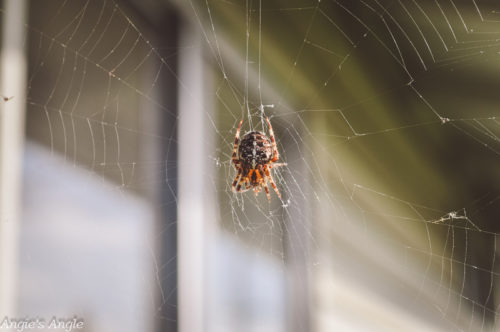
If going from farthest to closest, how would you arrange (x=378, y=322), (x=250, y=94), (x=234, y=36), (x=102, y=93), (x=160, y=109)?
(x=378, y=322) < (x=250, y=94) < (x=234, y=36) < (x=160, y=109) < (x=102, y=93)

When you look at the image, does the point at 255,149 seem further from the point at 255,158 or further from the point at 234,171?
the point at 234,171

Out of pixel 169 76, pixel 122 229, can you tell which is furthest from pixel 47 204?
pixel 169 76

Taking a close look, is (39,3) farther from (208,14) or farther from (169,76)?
(208,14)

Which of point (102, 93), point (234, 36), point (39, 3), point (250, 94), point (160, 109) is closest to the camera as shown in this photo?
point (39, 3)

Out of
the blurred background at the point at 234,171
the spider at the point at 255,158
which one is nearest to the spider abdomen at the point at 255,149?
the spider at the point at 255,158

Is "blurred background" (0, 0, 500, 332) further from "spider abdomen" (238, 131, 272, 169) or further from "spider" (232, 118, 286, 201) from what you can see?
"spider abdomen" (238, 131, 272, 169)

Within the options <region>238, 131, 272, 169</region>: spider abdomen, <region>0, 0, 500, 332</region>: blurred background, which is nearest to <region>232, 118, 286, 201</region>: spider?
<region>238, 131, 272, 169</region>: spider abdomen

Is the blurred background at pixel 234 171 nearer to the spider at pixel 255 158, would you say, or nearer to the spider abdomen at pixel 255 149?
the spider at pixel 255 158

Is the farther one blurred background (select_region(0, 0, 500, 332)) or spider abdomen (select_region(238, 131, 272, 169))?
blurred background (select_region(0, 0, 500, 332))
